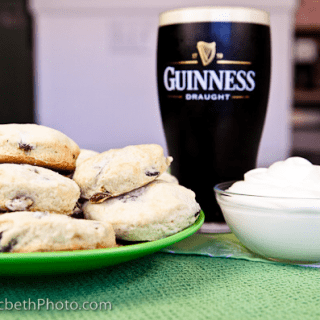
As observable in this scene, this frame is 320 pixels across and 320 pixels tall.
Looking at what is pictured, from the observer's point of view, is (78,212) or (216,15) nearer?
(78,212)

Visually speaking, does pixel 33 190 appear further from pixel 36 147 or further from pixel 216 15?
pixel 216 15

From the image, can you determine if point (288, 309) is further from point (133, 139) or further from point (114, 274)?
point (133, 139)

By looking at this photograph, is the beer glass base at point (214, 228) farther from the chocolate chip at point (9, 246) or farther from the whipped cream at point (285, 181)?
the chocolate chip at point (9, 246)

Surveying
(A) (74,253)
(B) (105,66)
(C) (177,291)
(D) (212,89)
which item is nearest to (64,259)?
(A) (74,253)

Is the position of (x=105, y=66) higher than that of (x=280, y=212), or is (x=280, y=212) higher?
(x=105, y=66)

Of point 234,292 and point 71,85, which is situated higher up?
point 71,85

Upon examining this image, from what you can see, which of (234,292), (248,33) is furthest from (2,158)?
(248,33)
